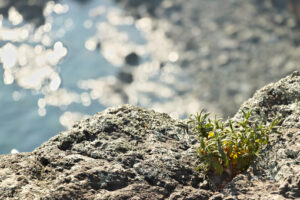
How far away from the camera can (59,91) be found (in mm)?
7777

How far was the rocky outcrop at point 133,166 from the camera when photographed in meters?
1.62

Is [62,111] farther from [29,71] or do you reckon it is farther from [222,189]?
[222,189]

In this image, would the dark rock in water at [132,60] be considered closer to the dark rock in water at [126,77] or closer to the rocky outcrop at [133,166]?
the dark rock in water at [126,77]

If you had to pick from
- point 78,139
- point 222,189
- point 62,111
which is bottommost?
point 222,189

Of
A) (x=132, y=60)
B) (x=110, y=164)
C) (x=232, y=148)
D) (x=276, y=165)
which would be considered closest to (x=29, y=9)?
(x=132, y=60)

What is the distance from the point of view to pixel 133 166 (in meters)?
1.74

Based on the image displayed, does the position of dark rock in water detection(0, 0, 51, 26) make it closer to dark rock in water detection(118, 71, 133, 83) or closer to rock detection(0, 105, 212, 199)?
dark rock in water detection(118, 71, 133, 83)

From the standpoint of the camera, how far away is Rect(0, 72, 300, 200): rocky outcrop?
1.62 meters

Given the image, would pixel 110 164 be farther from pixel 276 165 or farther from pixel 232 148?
pixel 276 165

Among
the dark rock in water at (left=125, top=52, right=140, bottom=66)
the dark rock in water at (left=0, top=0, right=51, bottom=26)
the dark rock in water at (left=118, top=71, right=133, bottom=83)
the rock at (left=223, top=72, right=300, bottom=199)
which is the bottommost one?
the rock at (left=223, top=72, right=300, bottom=199)

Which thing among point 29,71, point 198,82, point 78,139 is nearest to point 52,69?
point 29,71

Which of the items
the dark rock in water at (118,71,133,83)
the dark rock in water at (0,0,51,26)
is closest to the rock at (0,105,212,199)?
the dark rock in water at (118,71,133,83)

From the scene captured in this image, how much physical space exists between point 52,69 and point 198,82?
8.58ft

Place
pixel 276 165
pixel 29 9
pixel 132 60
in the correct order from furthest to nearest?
1. pixel 29 9
2. pixel 132 60
3. pixel 276 165
